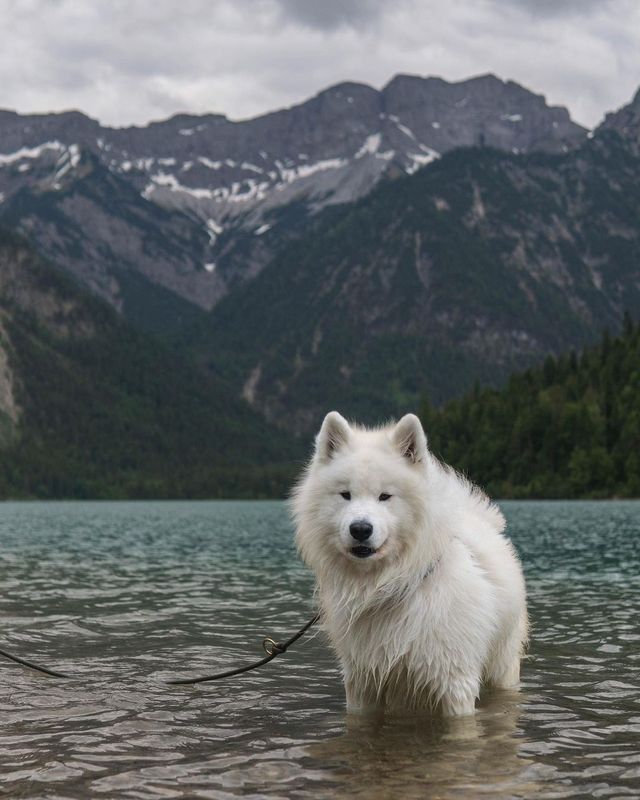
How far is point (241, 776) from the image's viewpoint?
946 centimetres

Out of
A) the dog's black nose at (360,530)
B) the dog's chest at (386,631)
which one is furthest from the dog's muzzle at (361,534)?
the dog's chest at (386,631)

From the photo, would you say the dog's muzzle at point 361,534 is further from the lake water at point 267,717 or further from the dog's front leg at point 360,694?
the lake water at point 267,717

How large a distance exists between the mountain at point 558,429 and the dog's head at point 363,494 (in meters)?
132

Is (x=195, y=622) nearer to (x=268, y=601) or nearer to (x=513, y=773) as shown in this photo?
(x=268, y=601)

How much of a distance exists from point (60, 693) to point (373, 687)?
15.8 ft

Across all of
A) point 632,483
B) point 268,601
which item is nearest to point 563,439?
point 632,483

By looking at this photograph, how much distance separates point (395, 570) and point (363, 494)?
0.98 meters

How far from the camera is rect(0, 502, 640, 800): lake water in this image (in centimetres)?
931

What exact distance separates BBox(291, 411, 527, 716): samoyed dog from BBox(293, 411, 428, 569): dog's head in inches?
0.5

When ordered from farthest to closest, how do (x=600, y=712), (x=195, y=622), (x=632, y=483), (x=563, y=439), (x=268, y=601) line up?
(x=563, y=439)
(x=632, y=483)
(x=268, y=601)
(x=195, y=622)
(x=600, y=712)

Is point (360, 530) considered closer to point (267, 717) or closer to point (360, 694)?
point (360, 694)

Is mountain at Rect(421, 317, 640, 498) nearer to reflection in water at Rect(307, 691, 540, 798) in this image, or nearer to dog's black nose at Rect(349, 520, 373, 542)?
reflection in water at Rect(307, 691, 540, 798)

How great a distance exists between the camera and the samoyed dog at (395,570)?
10.2 meters

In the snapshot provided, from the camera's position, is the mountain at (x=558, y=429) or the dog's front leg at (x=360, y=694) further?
the mountain at (x=558, y=429)
